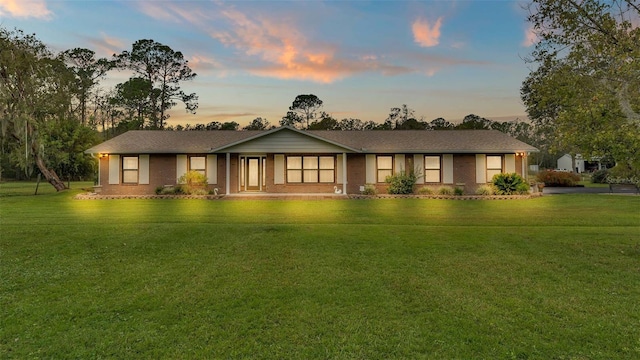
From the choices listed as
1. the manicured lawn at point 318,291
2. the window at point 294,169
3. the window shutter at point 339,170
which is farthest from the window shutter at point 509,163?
the window at point 294,169

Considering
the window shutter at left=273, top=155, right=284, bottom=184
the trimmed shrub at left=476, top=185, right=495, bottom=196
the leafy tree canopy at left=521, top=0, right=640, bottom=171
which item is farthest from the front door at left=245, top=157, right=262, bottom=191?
the leafy tree canopy at left=521, top=0, right=640, bottom=171

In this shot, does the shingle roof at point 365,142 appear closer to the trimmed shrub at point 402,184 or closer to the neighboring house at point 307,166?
the neighboring house at point 307,166

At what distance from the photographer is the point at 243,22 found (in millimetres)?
18062

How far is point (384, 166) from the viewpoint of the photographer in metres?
21.4

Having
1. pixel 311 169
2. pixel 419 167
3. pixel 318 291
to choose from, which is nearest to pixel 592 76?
pixel 318 291

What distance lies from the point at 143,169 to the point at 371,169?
13261mm

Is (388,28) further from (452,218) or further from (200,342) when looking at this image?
(200,342)

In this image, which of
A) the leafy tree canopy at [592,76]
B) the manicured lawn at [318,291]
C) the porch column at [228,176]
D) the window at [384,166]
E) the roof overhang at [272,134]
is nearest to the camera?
the manicured lawn at [318,291]

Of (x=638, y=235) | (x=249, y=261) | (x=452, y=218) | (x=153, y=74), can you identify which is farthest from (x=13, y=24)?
(x=638, y=235)

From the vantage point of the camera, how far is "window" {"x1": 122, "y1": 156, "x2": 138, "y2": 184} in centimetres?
2127

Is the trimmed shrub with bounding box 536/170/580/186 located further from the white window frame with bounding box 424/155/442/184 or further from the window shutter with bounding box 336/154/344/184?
the window shutter with bounding box 336/154/344/184

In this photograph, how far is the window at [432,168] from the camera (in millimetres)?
21359

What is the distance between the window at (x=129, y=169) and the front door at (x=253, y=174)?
21.2 feet

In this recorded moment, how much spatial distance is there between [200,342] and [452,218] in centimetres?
979
